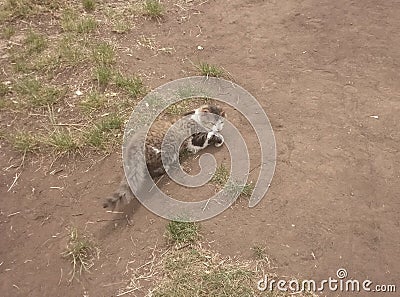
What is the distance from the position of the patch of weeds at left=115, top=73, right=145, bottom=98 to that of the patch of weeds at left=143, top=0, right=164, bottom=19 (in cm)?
131

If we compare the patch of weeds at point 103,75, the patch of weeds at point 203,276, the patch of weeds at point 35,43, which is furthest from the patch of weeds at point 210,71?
the patch of weeds at point 203,276

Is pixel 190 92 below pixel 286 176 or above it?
above

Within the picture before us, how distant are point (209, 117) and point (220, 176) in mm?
565

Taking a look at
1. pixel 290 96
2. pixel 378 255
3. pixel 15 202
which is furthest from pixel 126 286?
pixel 290 96

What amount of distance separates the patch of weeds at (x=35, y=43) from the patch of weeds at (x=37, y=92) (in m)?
0.58

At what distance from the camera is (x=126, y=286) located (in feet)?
11.0

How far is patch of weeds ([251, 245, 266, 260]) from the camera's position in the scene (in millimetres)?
3492

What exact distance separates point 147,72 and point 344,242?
277 centimetres

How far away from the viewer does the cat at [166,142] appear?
12.4 ft

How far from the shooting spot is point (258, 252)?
3.51 metres

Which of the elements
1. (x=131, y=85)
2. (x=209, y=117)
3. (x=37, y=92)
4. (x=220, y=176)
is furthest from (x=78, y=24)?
(x=220, y=176)

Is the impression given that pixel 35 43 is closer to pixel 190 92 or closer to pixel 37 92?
pixel 37 92

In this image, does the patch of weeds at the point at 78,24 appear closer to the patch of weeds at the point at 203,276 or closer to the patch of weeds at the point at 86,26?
the patch of weeds at the point at 86,26

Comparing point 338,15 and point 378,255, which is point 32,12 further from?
point 378,255
